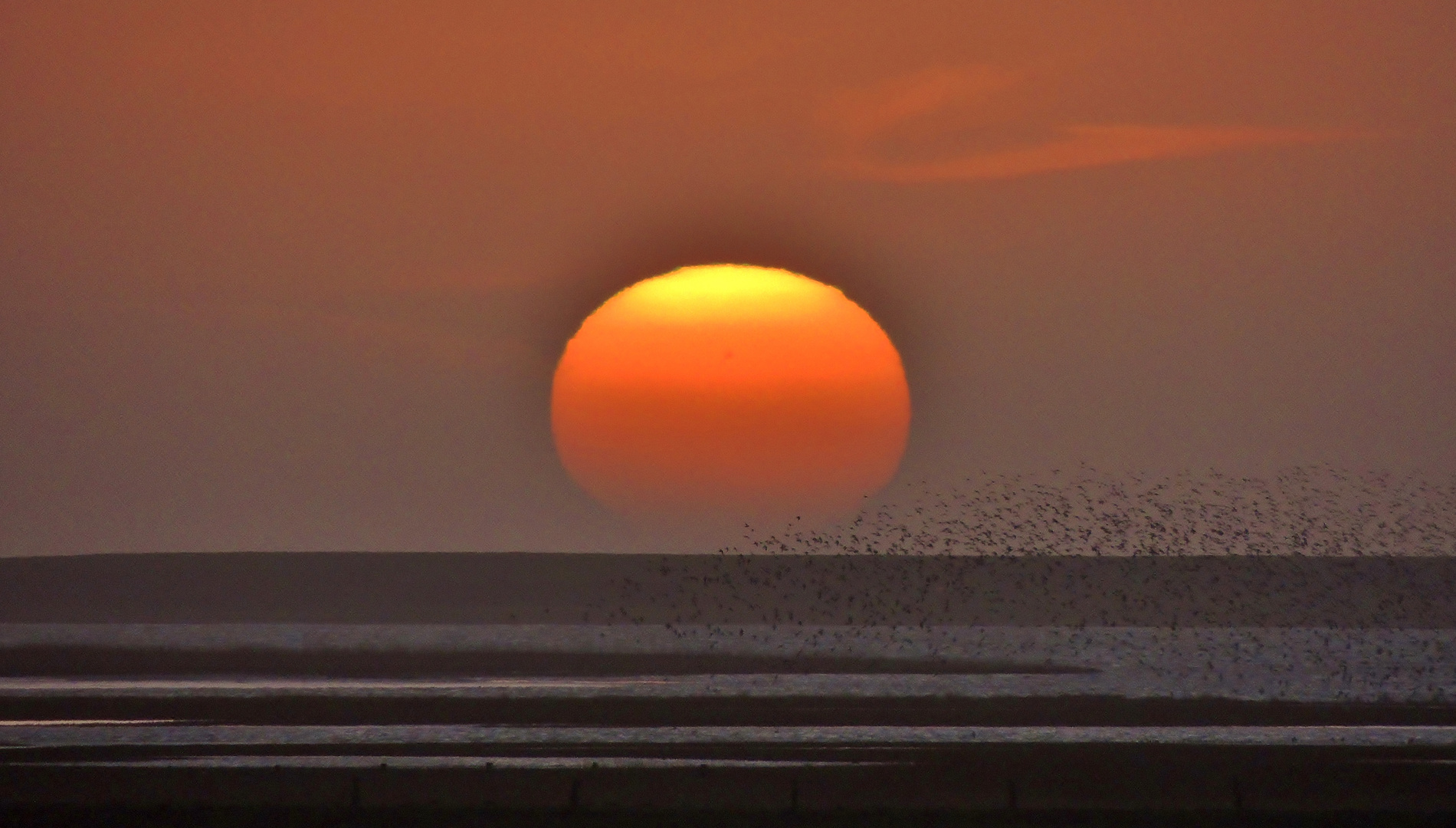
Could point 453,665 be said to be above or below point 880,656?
below

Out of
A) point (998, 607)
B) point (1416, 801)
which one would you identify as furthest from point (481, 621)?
point (1416, 801)

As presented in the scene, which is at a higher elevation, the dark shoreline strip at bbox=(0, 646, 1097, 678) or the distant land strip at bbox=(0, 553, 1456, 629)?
the distant land strip at bbox=(0, 553, 1456, 629)

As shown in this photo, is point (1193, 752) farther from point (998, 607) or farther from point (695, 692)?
point (998, 607)

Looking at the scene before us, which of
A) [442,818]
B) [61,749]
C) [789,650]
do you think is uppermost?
[789,650]

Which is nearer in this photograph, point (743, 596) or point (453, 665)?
point (453, 665)

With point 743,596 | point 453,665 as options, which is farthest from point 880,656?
point 743,596

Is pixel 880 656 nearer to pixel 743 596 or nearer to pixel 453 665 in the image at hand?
pixel 453 665

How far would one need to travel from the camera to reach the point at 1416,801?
624 inches

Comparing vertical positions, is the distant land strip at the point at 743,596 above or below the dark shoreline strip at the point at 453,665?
above

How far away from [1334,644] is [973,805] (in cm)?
2337

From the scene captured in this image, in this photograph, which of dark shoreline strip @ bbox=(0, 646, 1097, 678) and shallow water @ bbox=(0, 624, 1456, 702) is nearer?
shallow water @ bbox=(0, 624, 1456, 702)

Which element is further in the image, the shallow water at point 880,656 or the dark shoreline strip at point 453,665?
the dark shoreline strip at point 453,665

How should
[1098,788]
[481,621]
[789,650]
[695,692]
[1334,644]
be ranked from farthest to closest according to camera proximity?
1. [481,621]
2. [1334,644]
3. [789,650]
4. [695,692]
5. [1098,788]

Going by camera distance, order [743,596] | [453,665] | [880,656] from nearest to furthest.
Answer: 1. [453,665]
2. [880,656]
3. [743,596]
